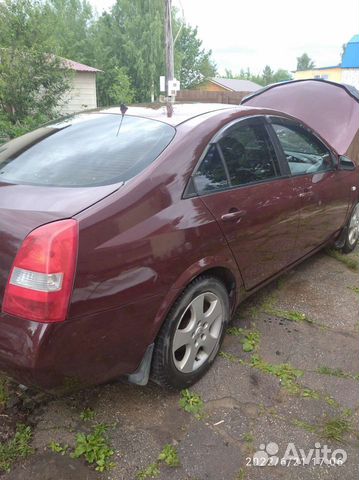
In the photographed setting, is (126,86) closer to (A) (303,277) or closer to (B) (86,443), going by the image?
(A) (303,277)

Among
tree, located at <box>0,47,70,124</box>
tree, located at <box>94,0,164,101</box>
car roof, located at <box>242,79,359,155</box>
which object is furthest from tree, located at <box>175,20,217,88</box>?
car roof, located at <box>242,79,359,155</box>

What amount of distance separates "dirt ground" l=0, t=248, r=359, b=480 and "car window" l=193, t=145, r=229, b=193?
1.11 metres

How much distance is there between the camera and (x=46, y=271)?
155 cm

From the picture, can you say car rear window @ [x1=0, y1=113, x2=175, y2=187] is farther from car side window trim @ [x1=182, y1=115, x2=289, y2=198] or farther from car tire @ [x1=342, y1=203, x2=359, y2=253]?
car tire @ [x1=342, y1=203, x2=359, y2=253]

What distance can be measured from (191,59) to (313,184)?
40.7 metres

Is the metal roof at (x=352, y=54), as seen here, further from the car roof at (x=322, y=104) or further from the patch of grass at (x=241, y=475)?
the patch of grass at (x=241, y=475)

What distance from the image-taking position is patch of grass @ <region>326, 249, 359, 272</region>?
4.00 metres

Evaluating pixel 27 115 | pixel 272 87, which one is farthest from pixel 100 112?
pixel 27 115

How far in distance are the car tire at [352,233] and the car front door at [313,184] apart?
1.25 feet

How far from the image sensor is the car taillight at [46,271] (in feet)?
5.09

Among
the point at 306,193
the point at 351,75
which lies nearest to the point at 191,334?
the point at 306,193

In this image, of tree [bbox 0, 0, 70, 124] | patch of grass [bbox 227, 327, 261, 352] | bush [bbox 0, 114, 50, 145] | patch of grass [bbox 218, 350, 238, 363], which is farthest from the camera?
tree [bbox 0, 0, 70, 124]

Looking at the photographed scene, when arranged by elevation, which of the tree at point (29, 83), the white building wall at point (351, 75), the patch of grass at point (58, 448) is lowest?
the patch of grass at point (58, 448)

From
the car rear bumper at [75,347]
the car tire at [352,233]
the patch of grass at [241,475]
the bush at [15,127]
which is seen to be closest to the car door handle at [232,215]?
the car rear bumper at [75,347]
